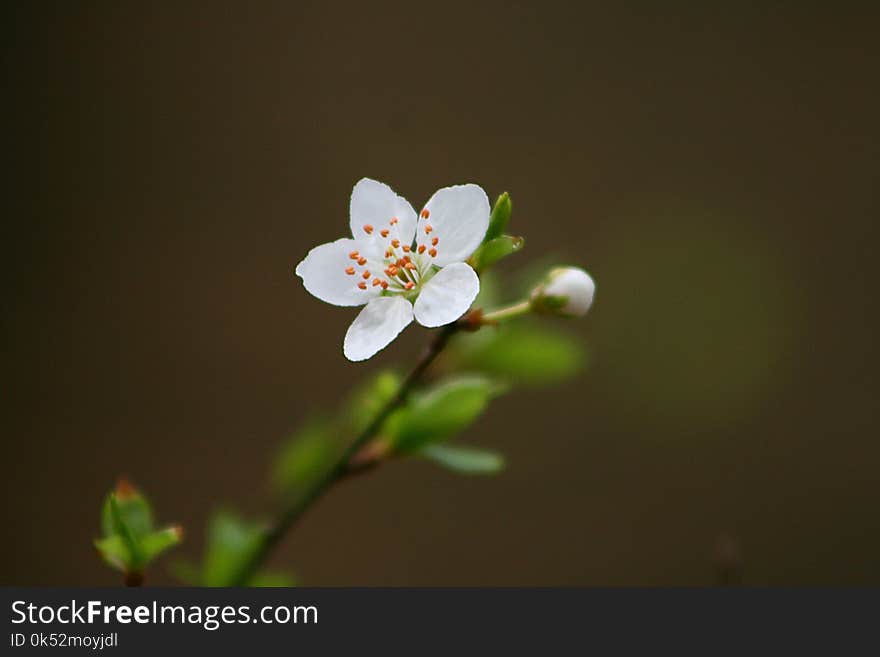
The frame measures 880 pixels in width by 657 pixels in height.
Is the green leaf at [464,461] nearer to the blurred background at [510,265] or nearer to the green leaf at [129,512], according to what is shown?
the green leaf at [129,512]

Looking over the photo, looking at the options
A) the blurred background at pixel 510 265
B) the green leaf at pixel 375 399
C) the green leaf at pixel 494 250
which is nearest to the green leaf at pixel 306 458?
the green leaf at pixel 375 399

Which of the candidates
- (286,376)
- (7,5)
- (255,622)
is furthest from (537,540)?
(7,5)

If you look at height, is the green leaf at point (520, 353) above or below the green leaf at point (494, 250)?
above

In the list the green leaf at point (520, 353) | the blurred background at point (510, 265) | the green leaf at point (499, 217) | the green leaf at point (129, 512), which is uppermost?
the blurred background at point (510, 265)

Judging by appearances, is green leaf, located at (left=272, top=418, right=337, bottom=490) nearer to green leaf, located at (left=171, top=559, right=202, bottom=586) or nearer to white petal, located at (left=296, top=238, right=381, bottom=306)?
green leaf, located at (left=171, top=559, right=202, bottom=586)

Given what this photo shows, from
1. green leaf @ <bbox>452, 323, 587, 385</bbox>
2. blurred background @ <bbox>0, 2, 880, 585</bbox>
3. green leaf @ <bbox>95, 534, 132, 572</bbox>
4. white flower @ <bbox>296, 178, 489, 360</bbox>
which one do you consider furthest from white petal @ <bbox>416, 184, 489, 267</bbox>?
blurred background @ <bbox>0, 2, 880, 585</bbox>

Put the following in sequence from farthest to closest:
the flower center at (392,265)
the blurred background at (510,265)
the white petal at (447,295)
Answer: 1. the blurred background at (510,265)
2. the flower center at (392,265)
3. the white petal at (447,295)

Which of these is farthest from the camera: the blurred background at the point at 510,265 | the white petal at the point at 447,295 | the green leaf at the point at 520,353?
the blurred background at the point at 510,265

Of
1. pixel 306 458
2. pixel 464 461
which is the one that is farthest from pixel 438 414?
pixel 306 458
